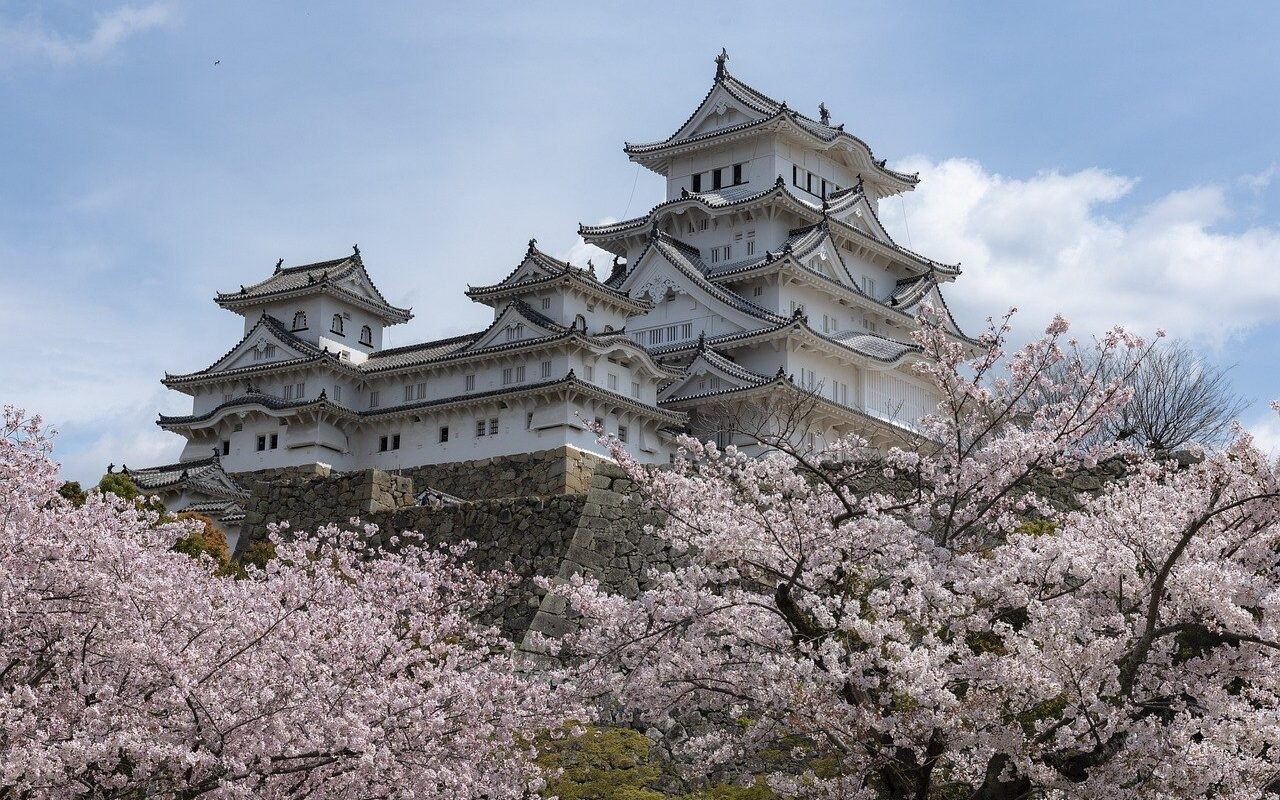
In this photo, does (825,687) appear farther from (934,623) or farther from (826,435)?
(826,435)

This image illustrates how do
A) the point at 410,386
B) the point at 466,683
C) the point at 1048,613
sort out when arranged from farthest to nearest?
1. the point at 410,386
2. the point at 466,683
3. the point at 1048,613

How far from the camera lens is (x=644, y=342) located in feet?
140

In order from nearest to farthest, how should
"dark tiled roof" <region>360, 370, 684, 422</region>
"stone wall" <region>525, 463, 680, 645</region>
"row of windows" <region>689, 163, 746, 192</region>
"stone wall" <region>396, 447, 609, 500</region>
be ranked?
1. "stone wall" <region>525, 463, 680, 645</region>
2. "stone wall" <region>396, 447, 609, 500</region>
3. "dark tiled roof" <region>360, 370, 684, 422</region>
4. "row of windows" <region>689, 163, 746, 192</region>

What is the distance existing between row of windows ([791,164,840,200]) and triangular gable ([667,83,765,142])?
2.12 m

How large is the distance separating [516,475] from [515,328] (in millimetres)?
4105

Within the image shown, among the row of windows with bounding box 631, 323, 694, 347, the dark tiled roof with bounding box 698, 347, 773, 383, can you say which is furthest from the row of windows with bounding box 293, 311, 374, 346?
the dark tiled roof with bounding box 698, 347, 773, 383

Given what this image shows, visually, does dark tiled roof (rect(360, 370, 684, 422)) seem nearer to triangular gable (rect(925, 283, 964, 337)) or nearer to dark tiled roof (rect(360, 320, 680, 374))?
dark tiled roof (rect(360, 320, 680, 374))

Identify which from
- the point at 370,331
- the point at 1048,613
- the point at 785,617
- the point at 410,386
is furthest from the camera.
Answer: the point at 370,331

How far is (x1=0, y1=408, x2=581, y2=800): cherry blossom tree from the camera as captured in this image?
1132cm

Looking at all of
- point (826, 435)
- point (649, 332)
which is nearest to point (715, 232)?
point (649, 332)

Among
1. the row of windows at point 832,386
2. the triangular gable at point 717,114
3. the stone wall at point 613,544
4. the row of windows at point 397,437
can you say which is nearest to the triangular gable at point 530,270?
the row of windows at point 397,437

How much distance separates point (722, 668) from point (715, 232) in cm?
3361

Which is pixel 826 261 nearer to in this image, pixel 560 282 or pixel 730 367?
pixel 730 367

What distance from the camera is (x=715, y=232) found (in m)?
45.1
